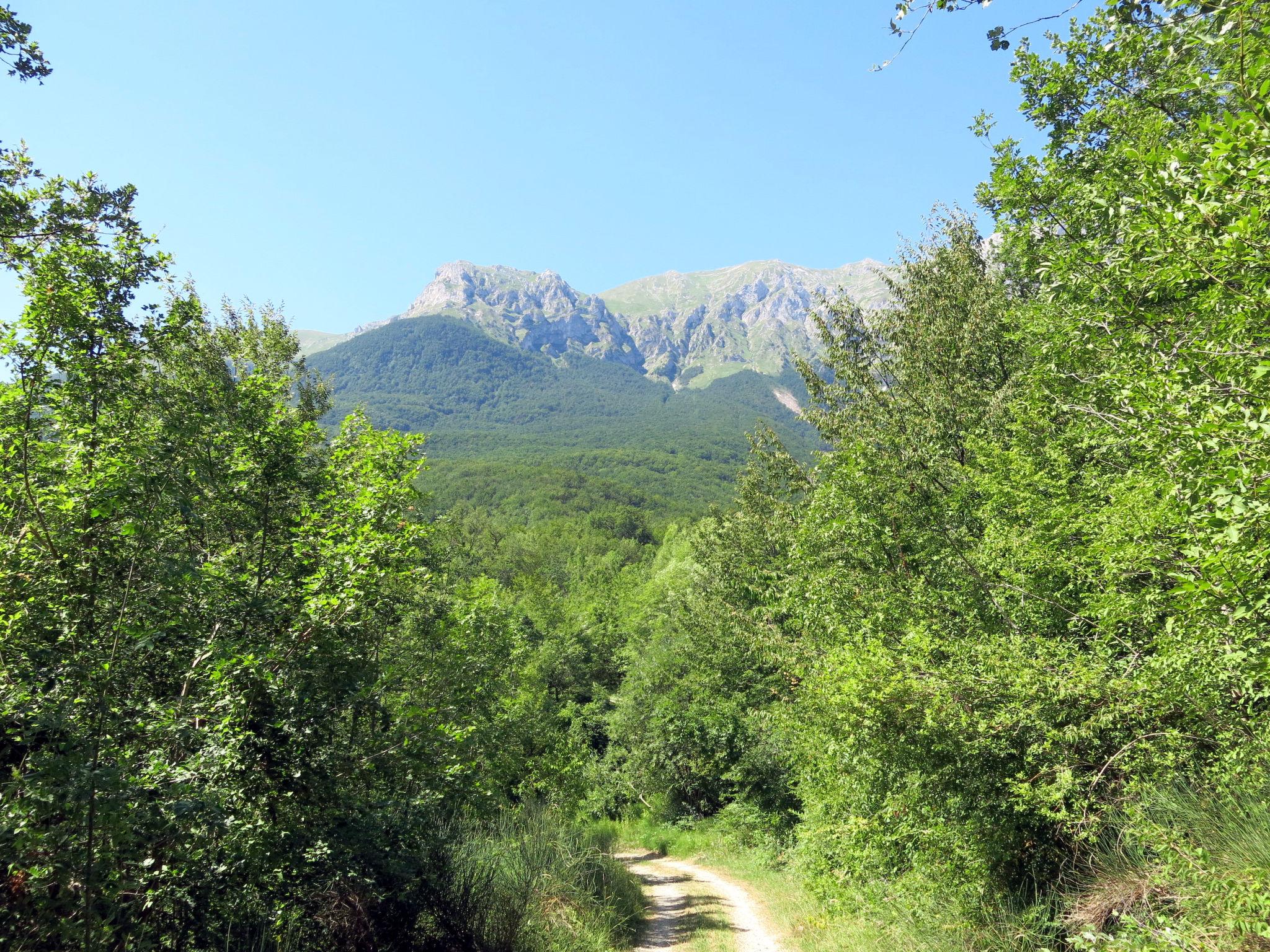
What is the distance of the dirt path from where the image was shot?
1188 cm

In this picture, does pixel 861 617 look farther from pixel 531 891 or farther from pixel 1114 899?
pixel 531 891

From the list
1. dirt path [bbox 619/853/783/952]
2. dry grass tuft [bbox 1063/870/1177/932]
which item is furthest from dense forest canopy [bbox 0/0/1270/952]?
dirt path [bbox 619/853/783/952]

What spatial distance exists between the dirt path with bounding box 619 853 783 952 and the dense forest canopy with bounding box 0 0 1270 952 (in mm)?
1032

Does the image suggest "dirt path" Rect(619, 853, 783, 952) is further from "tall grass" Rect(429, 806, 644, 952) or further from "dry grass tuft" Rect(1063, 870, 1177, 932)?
"dry grass tuft" Rect(1063, 870, 1177, 932)

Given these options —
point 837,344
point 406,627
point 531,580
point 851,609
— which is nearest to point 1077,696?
point 851,609

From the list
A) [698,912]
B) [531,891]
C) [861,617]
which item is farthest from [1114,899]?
[698,912]

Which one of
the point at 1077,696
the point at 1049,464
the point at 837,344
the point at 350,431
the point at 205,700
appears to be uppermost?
the point at 837,344

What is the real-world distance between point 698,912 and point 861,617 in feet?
25.6

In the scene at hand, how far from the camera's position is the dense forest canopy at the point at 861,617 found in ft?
14.8

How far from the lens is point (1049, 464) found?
1036 cm

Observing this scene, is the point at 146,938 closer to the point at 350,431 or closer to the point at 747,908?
the point at 350,431

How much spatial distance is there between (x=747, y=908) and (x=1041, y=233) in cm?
1597

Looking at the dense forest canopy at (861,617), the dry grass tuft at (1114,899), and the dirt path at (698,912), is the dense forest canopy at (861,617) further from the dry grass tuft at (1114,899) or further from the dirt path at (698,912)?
the dirt path at (698,912)

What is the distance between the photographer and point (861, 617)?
40.5 feet
